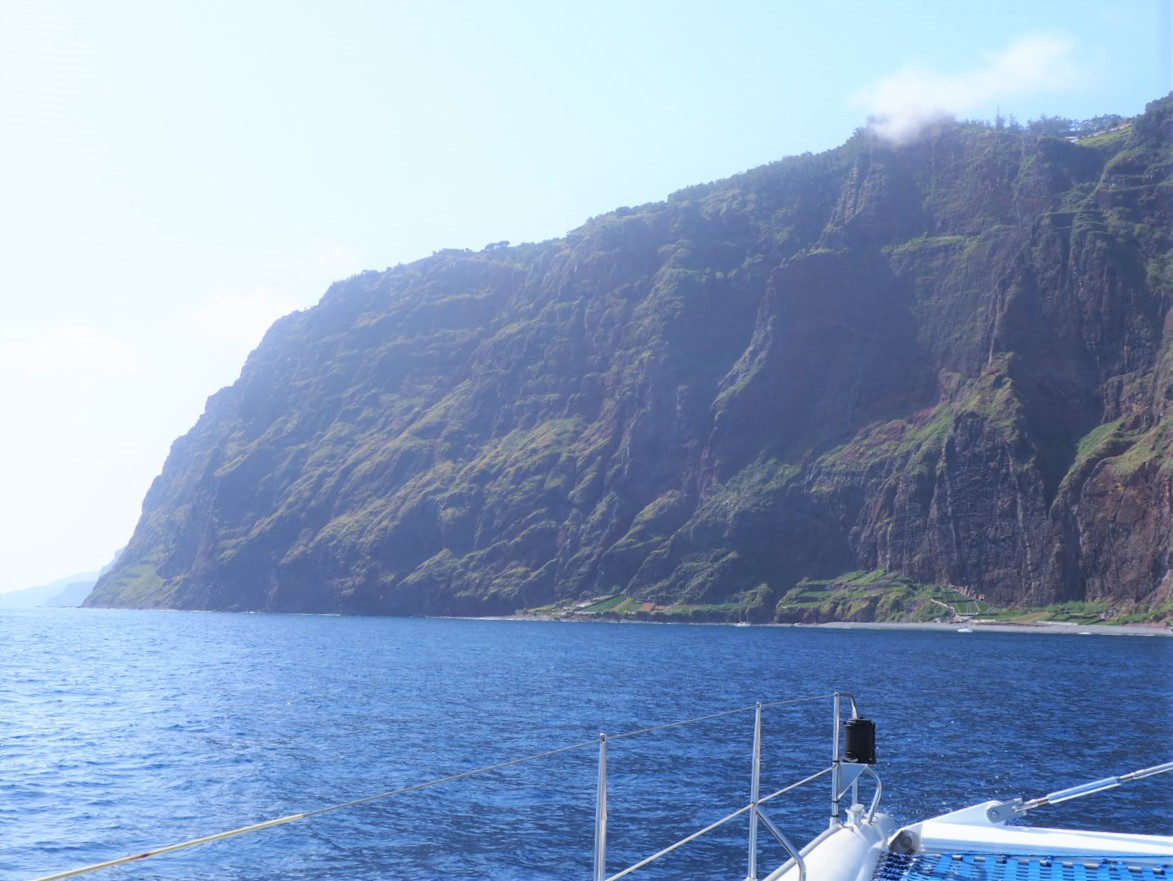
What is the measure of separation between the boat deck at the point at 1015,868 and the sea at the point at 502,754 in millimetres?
1795

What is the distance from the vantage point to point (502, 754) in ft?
120

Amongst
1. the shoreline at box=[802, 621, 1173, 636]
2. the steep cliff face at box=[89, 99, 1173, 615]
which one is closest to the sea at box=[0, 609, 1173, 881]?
the shoreline at box=[802, 621, 1173, 636]

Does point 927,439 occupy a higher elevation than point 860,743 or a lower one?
higher

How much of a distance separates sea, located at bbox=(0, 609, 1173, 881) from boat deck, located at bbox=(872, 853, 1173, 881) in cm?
179

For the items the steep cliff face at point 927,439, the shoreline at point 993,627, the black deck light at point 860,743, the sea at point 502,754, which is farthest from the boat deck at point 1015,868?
the steep cliff face at point 927,439

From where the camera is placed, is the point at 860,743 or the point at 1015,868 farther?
the point at 860,743

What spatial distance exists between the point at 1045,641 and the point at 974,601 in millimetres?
34950

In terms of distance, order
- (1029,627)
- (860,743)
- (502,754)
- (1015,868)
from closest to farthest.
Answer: (1015,868), (860,743), (502,754), (1029,627)

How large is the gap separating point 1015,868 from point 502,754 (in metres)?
28.7

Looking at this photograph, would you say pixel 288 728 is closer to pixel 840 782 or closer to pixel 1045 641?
pixel 840 782

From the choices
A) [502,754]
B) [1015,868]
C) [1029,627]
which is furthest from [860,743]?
[1029,627]

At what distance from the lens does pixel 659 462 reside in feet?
633

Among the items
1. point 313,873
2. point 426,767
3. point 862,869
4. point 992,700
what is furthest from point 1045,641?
point 862,869

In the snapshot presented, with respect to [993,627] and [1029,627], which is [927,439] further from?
[1029,627]
